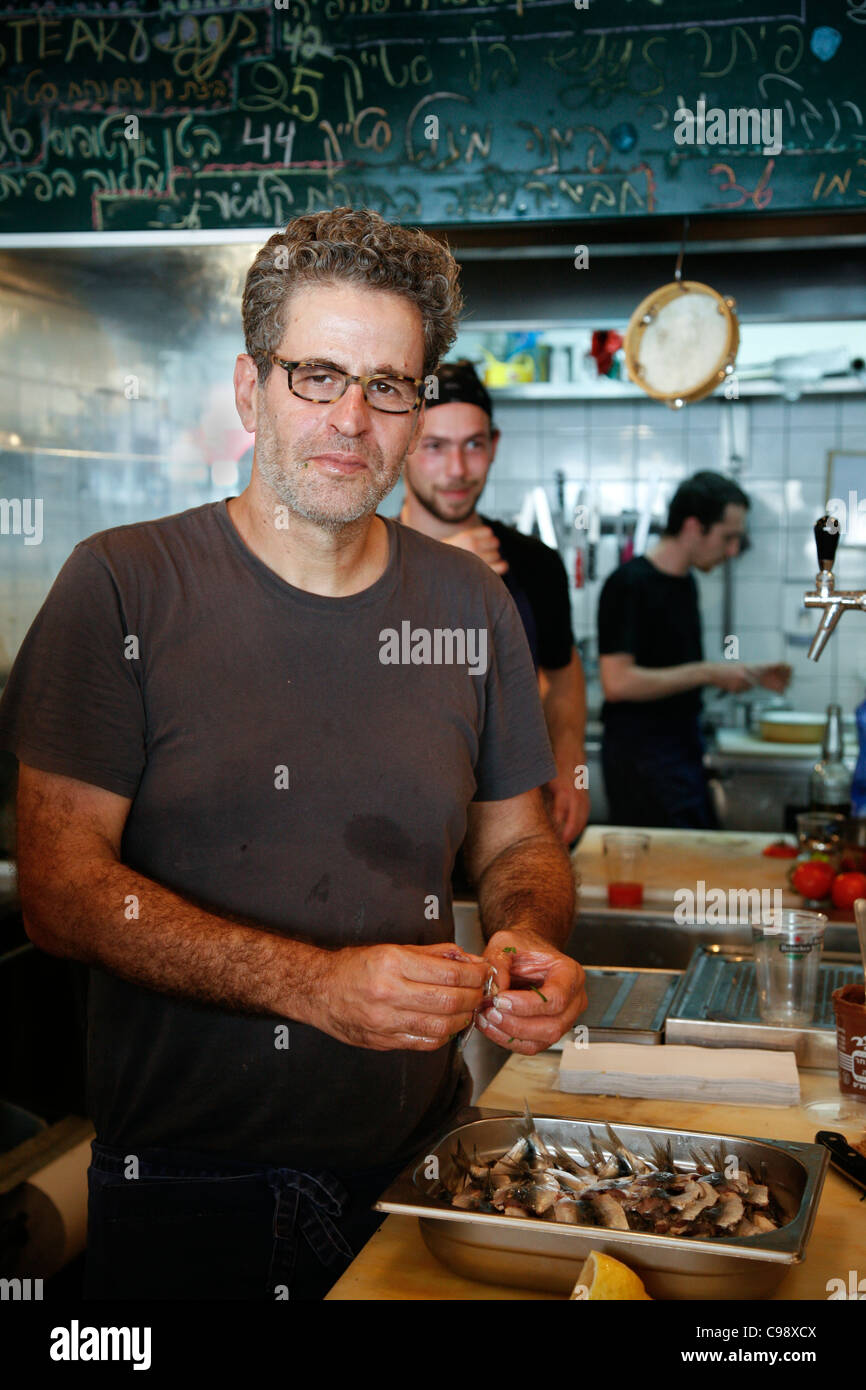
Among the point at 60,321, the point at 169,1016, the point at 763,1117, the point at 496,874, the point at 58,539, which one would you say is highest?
the point at 60,321

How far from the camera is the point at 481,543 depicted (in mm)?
2953

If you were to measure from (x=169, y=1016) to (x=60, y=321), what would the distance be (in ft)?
7.51

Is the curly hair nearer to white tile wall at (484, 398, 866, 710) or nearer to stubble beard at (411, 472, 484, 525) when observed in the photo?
stubble beard at (411, 472, 484, 525)

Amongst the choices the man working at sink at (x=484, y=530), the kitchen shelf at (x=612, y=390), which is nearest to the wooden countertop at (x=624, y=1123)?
the man working at sink at (x=484, y=530)

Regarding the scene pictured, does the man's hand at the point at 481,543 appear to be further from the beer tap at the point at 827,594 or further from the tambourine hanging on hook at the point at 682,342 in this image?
the beer tap at the point at 827,594

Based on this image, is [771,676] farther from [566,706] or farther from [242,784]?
[242,784]

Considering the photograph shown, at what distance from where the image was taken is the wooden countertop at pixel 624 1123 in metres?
1.23

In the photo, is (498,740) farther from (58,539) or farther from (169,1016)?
(58,539)

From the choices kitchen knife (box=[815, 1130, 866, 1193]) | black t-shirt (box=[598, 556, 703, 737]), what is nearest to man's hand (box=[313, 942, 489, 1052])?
kitchen knife (box=[815, 1130, 866, 1193])

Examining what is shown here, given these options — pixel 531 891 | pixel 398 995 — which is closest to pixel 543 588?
pixel 531 891

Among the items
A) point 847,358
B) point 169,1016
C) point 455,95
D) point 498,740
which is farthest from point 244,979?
point 847,358

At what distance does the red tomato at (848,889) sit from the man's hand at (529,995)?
130 centimetres

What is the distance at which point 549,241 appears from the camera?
10.6ft
